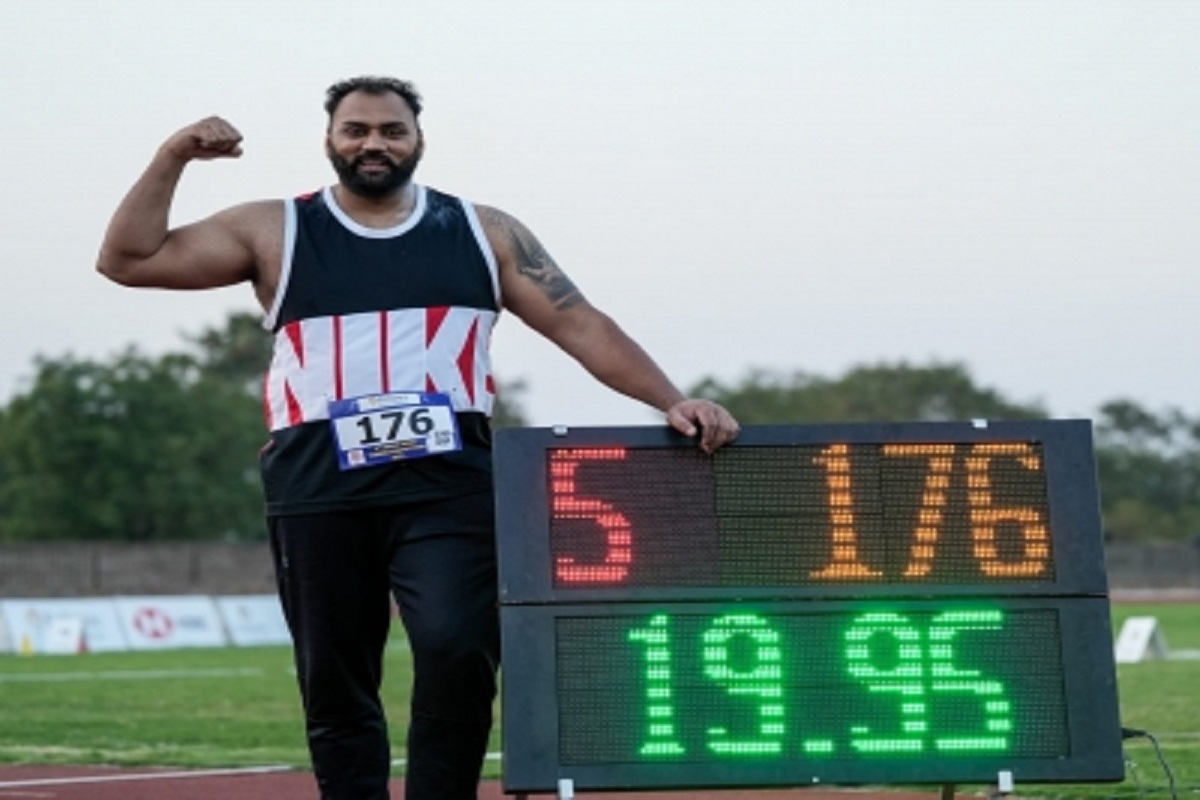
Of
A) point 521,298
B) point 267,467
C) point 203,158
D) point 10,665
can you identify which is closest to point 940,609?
point 521,298

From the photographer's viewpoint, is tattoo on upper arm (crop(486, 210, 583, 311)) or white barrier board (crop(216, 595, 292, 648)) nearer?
tattoo on upper arm (crop(486, 210, 583, 311))

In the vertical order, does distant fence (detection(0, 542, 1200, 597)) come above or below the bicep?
above

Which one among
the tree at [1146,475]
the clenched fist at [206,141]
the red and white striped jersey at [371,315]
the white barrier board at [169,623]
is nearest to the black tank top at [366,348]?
the red and white striped jersey at [371,315]

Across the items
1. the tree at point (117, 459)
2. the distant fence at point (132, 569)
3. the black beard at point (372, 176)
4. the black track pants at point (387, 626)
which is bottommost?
the black track pants at point (387, 626)

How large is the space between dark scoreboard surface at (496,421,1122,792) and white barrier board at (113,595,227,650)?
33.4m

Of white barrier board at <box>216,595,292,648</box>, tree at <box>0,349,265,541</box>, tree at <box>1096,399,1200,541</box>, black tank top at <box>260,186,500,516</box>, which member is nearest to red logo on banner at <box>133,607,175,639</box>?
white barrier board at <box>216,595,292,648</box>

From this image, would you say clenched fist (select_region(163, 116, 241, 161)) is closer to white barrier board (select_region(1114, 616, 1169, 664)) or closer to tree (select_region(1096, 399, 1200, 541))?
white barrier board (select_region(1114, 616, 1169, 664))

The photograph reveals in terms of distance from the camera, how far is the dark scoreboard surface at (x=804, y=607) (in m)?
5.26

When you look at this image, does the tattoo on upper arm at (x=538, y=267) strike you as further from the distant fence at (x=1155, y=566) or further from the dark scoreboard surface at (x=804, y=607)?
the distant fence at (x=1155, y=566)

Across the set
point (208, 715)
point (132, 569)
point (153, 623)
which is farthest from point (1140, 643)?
point (132, 569)

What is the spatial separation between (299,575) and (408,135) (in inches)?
46.3

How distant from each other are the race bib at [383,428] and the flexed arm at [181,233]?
50cm

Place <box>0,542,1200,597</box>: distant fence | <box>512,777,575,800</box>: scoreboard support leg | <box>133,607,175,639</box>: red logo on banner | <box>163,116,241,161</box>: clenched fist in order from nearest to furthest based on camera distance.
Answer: <box>512,777,575,800</box>: scoreboard support leg < <box>163,116,241,161</box>: clenched fist < <box>133,607,175,639</box>: red logo on banner < <box>0,542,1200,597</box>: distant fence

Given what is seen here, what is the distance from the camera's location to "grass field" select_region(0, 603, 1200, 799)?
36.3 feet
